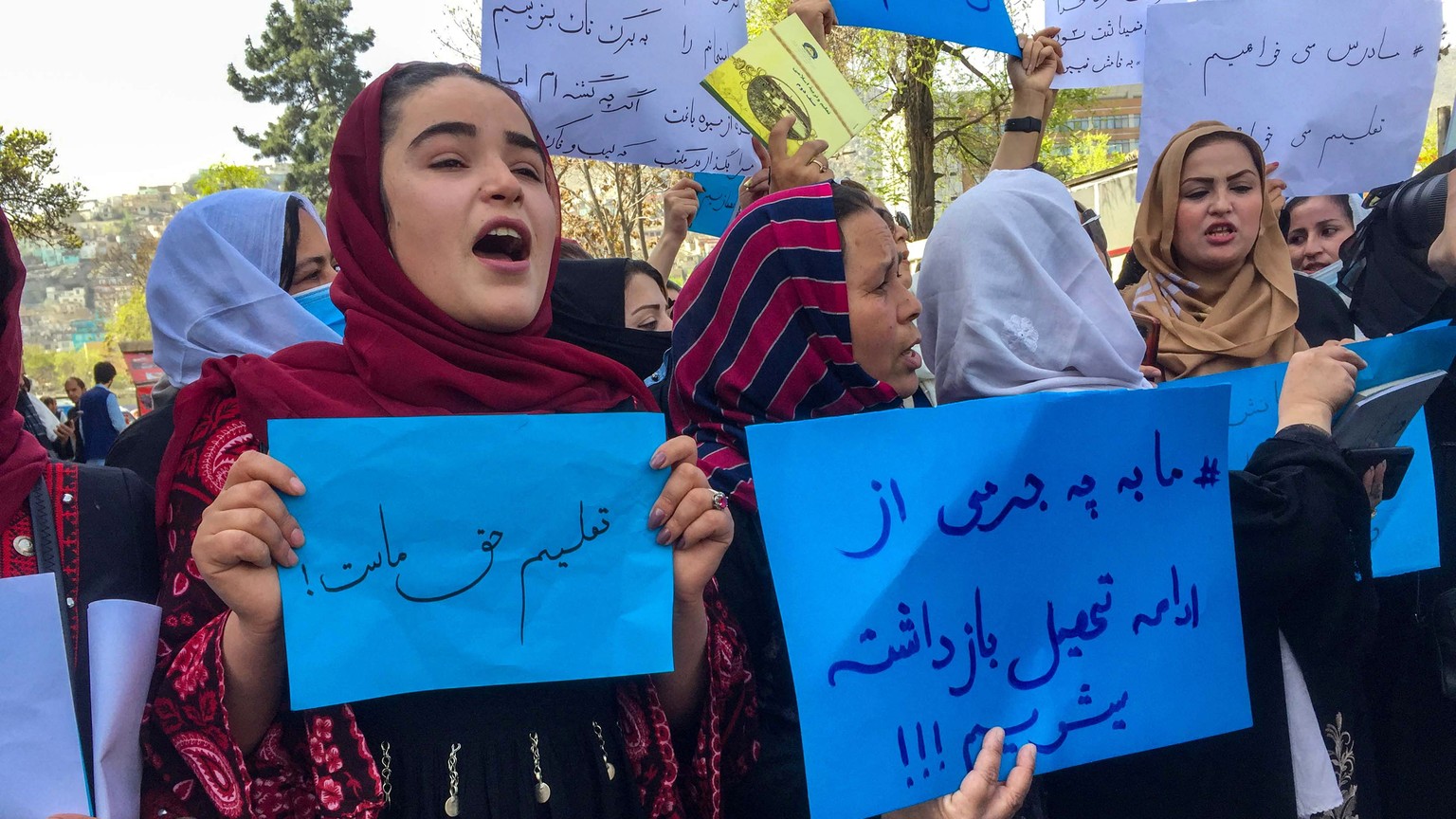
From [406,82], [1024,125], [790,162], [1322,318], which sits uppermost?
[1024,125]

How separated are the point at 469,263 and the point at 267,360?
28cm

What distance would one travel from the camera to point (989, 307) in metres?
1.97

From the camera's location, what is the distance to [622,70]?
9.40ft

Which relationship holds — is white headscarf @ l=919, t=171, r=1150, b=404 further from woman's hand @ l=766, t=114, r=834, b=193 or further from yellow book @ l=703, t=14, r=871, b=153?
yellow book @ l=703, t=14, r=871, b=153

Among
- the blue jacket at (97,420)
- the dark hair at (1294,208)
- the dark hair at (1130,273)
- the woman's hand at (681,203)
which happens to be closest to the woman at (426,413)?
the dark hair at (1130,273)

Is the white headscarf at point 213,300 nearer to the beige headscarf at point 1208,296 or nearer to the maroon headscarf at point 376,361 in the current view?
the maroon headscarf at point 376,361

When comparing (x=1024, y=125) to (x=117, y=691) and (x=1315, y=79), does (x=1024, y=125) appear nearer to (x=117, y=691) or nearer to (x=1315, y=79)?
(x=1315, y=79)

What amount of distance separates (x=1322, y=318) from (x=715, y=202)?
1.94 m

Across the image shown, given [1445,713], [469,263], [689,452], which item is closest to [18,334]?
[469,263]

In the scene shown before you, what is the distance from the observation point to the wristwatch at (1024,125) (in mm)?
2871

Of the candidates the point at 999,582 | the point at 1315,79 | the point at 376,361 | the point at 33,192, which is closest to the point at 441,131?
the point at 376,361

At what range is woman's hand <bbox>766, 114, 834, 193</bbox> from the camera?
2.61 metres

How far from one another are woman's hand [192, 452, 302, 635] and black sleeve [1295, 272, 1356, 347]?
2.72 meters

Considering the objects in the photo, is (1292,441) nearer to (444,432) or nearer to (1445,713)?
(1445,713)
